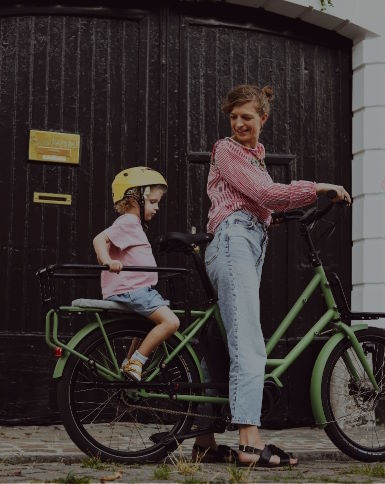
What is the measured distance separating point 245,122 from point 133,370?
1.34 metres

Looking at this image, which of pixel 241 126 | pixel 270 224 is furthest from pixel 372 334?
pixel 241 126

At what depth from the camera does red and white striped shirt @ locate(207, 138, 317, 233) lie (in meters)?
4.53

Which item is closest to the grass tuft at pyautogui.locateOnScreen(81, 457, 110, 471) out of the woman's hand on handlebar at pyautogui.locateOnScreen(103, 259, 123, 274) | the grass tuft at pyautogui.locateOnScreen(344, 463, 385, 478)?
the woman's hand on handlebar at pyautogui.locateOnScreen(103, 259, 123, 274)

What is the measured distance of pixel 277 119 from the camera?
697 centimetres

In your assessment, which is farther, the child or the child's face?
the child's face

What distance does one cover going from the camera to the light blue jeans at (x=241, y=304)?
4434 mm

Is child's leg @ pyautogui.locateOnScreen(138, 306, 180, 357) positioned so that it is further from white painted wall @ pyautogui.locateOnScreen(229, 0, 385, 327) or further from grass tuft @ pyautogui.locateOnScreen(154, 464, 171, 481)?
white painted wall @ pyautogui.locateOnScreen(229, 0, 385, 327)

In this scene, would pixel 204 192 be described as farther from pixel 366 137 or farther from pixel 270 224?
pixel 270 224

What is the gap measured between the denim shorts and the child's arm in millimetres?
189

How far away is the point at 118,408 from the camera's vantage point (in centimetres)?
450

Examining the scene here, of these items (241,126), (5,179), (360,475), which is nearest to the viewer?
(360,475)

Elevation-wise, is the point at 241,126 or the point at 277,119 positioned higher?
the point at 277,119

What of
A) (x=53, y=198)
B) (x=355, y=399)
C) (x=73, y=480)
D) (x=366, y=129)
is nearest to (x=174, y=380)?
(x=73, y=480)

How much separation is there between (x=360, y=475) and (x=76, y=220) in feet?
9.88
